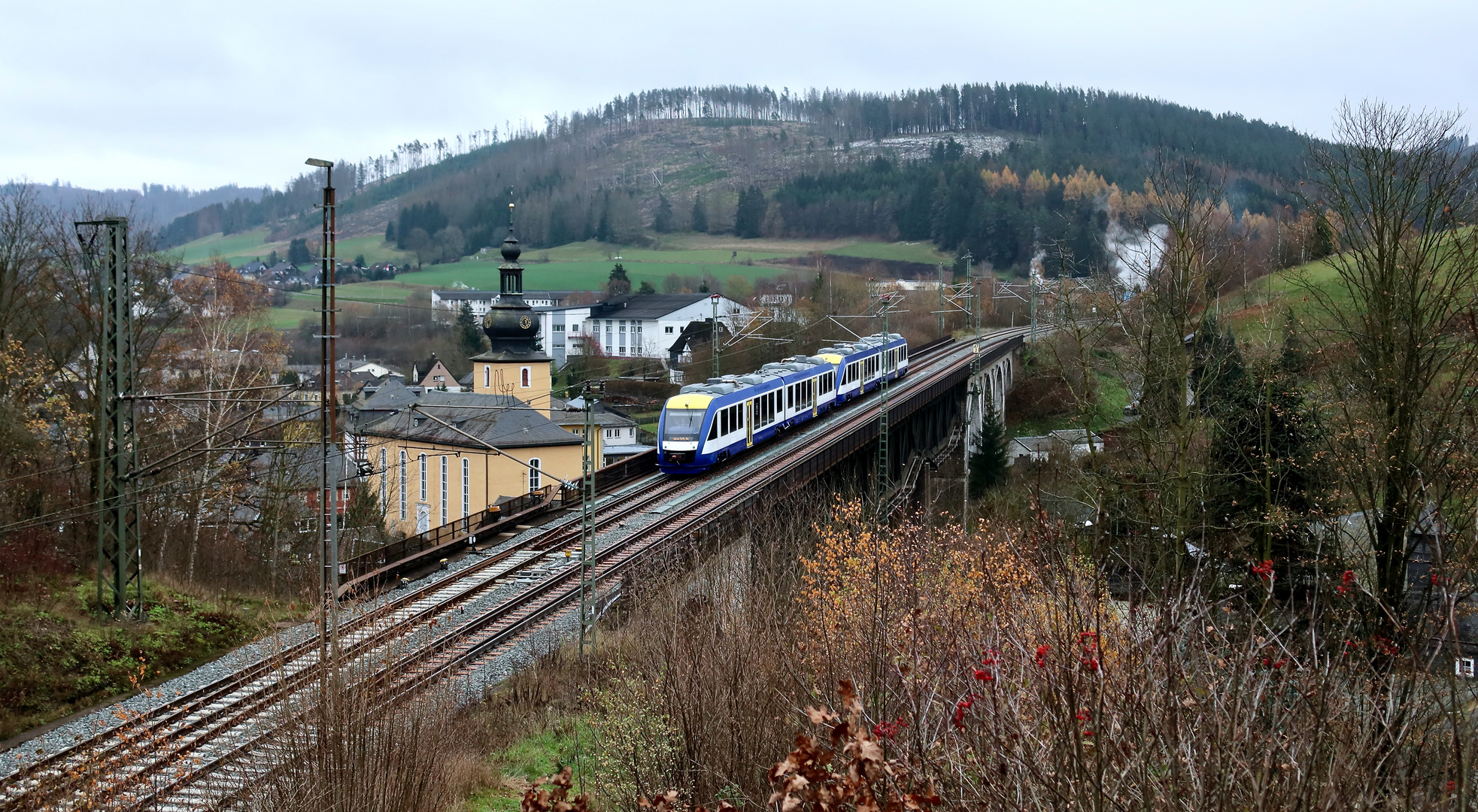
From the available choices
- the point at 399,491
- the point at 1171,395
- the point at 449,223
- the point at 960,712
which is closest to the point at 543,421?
the point at 399,491

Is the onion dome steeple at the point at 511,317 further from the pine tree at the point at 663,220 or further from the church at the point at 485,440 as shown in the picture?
the pine tree at the point at 663,220

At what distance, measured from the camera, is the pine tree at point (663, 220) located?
166750 millimetres

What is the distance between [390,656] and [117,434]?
11406 millimetres

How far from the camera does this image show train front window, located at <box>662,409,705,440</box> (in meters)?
32.1

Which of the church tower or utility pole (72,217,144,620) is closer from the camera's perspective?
utility pole (72,217,144,620)

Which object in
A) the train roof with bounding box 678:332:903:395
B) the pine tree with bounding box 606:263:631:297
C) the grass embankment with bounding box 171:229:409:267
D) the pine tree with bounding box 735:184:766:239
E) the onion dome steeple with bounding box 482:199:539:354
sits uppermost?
the pine tree with bounding box 735:184:766:239

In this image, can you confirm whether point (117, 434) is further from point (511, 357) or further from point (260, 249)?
point (260, 249)

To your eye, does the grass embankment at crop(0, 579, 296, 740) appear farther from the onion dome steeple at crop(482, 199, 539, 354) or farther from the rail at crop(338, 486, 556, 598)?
the onion dome steeple at crop(482, 199, 539, 354)

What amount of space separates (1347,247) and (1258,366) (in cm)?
675

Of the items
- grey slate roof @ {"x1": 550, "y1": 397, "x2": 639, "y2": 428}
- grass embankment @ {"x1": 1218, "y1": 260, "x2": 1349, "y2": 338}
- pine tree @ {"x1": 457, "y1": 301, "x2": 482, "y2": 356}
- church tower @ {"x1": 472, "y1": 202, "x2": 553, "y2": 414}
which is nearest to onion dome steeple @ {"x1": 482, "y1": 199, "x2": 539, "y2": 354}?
church tower @ {"x1": 472, "y1": 202, "x2": 553, "y2": 414}

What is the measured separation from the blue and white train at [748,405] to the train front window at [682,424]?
0.02 meters

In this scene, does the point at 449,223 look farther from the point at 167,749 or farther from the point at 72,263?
the point at 167,749

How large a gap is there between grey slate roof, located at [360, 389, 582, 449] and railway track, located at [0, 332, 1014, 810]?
1016cm

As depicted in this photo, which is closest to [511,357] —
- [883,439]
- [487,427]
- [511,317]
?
[511,317]
